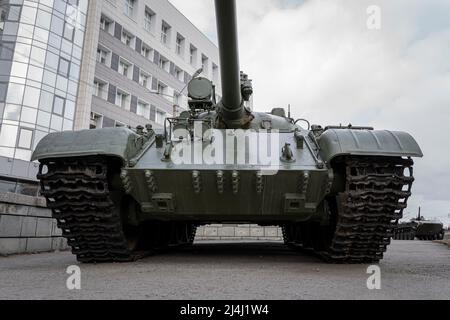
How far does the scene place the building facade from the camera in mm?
26000

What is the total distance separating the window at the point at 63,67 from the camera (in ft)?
91.4

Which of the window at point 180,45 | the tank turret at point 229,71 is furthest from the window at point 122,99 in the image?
the tank turret at point 229,71

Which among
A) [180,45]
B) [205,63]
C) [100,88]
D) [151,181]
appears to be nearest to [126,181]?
[151,181]

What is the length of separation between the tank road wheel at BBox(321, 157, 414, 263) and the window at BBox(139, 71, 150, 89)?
28.9 m

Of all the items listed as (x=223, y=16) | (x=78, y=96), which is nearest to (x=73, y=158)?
(x=223, y=16)

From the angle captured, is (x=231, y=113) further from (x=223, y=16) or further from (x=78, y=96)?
(x=78, y=96)

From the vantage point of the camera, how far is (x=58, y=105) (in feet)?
90.6

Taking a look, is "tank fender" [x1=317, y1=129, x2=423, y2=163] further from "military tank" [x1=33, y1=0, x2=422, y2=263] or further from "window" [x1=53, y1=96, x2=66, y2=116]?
"window" [x1=53, y1=96, x2=66, y2=116]

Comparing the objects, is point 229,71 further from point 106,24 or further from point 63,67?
point 106,24

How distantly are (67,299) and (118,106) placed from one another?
1124 inches

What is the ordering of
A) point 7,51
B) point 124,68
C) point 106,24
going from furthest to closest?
point 124,68 → point 106,24 → point 7,51

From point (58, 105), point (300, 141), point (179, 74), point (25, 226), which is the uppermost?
point (179, 74)

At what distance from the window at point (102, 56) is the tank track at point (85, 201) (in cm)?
2462

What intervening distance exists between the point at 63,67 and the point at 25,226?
65.0 feet
